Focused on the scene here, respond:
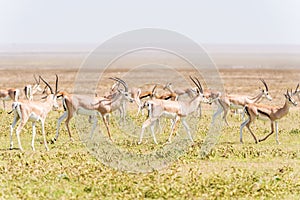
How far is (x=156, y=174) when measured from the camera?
11.1m

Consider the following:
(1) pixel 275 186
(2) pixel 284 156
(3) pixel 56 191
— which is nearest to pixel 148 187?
(3) pixel 56 191

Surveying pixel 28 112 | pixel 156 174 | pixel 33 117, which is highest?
pixel 28 112

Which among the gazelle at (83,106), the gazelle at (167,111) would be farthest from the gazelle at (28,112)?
the gazelle at (167,111)

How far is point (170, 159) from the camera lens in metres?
13.0

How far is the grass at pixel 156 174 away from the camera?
962 centimetres

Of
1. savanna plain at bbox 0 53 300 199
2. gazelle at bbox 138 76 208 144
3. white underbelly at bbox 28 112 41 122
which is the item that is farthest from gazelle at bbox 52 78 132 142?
white underbelly at bbox 28 112 41 122

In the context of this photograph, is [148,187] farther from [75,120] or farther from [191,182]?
[75,120]

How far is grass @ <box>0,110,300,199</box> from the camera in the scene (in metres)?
9.62

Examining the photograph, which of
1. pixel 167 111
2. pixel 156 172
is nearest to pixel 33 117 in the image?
pixel 167 111

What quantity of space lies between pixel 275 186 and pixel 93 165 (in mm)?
3681

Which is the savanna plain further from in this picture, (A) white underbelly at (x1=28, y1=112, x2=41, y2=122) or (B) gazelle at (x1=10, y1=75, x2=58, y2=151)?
(A) white underbelly at (x1=28, y1=112, x2=41, y2=122)

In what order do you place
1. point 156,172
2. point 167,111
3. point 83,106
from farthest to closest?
point 83,106
point 167,111
point 156,172

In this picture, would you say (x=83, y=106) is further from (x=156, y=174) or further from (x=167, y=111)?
(x=156, y=174)

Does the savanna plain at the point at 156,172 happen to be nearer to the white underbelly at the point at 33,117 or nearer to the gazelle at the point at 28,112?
the gazelle at the point at 28,112
